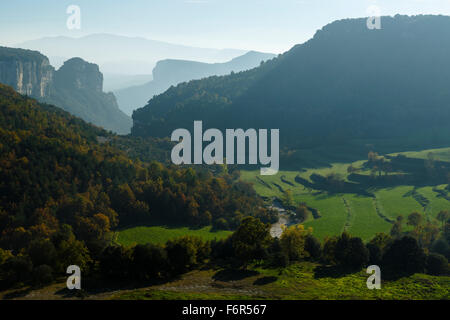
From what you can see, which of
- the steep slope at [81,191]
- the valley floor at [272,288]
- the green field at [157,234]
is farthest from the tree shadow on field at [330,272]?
the steep slope at [81,191]

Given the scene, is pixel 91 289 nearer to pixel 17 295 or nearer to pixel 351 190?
pixel 17 295

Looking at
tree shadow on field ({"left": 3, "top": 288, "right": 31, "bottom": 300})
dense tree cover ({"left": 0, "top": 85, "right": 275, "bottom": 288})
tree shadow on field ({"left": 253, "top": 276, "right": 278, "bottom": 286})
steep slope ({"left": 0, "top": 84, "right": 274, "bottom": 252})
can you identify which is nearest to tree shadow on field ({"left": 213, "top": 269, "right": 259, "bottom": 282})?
tree shadow on field ({"left": 253, "top": 276, "right": 278, "bottom": 286})

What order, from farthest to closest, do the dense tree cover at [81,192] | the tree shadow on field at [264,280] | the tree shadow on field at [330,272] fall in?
the dense tree cover at [81,192], the tree shadow on field at [330,272], the tree shadow on field at [264,280]

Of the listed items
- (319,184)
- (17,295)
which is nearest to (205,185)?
(319,184)

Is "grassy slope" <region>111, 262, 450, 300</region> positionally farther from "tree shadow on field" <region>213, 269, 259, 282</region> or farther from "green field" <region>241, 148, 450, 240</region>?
"green field" <region>241, 148, 450, 240</region>

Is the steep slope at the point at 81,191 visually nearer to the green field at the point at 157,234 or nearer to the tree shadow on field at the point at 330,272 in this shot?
the green field at the point at 157,234

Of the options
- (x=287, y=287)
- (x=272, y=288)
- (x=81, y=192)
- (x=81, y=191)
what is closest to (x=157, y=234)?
(x=81, y=192)
